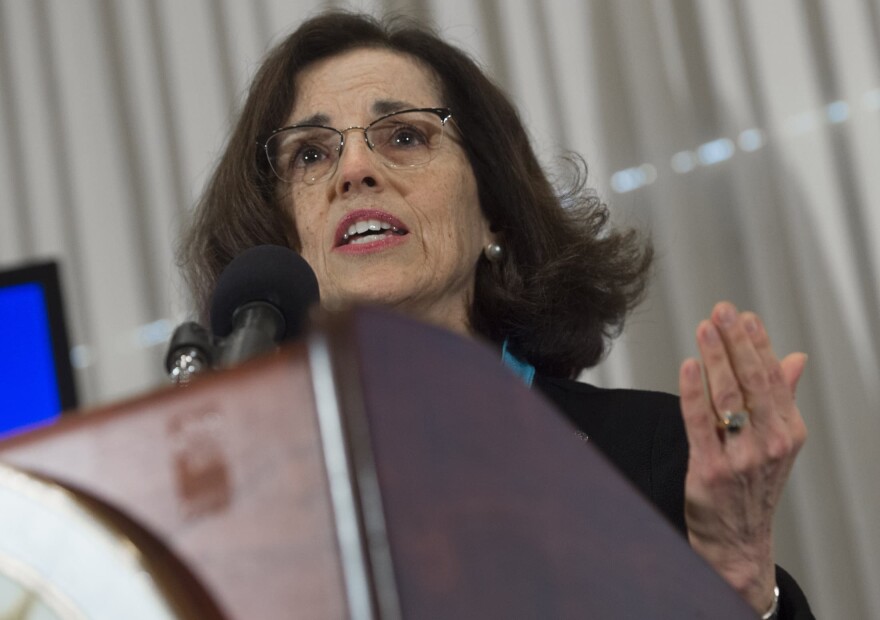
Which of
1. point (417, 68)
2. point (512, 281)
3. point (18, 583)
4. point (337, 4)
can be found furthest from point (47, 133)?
point (18, 583)

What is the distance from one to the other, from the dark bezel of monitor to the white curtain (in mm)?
633

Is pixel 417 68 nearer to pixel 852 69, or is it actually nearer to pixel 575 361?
pixel 575 361

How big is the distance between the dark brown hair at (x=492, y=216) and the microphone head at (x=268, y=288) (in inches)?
32.8

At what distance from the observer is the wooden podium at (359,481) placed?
1.05 ft

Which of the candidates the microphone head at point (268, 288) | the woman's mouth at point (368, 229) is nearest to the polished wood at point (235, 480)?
the microphone head at point (268, 288)

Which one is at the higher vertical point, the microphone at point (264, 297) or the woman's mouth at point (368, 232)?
the woman's mouth at point (368, 232)

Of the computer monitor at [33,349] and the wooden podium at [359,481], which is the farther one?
the computer monitor at [33,349]

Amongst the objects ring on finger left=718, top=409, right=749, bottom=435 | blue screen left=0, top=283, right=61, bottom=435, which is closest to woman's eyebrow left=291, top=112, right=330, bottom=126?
blue screen left=0, top=283, right=61, bottom=435

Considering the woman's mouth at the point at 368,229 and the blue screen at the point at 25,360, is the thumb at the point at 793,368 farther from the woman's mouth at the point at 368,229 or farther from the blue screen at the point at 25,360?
the blue screen at the point at 25,360

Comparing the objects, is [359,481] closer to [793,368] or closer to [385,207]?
[793,368]

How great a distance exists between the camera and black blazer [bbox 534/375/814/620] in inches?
51.9

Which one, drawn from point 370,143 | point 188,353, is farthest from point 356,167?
point 188,353

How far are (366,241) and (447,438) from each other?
106 cm

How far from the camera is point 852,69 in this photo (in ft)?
6.46
